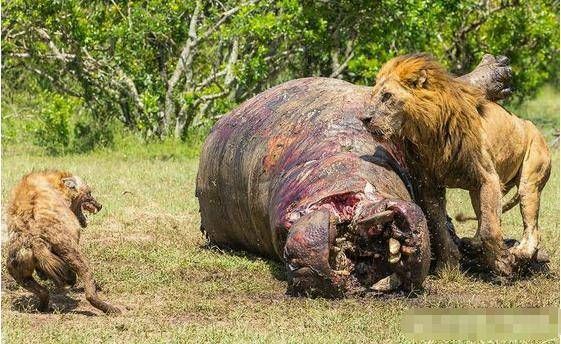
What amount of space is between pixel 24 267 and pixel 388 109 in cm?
253

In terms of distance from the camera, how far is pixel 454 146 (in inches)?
312

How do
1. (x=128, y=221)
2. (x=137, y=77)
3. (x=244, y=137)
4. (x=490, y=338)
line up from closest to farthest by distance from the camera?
(x=490, y=338)
(x=244, y=137)
(x=128, y=221)
(x=137, y=77)

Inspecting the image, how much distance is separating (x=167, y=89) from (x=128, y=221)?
626cm

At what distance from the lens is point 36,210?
7.15 metres

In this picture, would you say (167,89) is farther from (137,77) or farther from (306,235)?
(306,235)

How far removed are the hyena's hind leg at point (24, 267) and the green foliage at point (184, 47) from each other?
357 inches

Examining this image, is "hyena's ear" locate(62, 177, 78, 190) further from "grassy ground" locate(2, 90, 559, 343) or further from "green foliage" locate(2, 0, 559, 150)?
"green foliage" locate(2, 0, 559, 150)

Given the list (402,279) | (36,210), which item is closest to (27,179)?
(36,210)

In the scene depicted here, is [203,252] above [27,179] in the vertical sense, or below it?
below

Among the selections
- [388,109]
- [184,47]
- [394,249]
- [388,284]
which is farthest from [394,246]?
[184,47]

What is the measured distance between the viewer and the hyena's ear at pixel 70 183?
7789 mm

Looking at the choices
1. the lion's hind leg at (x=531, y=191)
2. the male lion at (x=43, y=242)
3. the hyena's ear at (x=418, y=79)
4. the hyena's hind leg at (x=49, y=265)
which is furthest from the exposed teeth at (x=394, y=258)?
the hyena's hind leg at (x=49, y=265)

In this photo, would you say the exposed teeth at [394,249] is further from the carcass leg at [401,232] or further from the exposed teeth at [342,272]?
the exposed teeth at [342,272]

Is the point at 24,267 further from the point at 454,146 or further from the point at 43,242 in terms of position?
the point at 454,146
